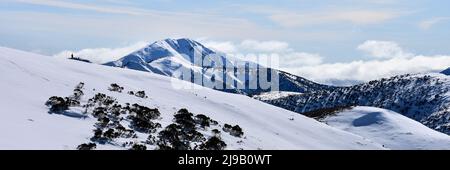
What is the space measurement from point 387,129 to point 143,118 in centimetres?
6535

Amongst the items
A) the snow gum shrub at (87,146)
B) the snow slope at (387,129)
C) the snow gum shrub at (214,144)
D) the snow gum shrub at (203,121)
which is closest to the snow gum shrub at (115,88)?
the snow gum shrub at (203,121)

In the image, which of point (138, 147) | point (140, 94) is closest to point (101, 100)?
point (140, 94)

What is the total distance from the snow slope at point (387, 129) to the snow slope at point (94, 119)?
2324cm

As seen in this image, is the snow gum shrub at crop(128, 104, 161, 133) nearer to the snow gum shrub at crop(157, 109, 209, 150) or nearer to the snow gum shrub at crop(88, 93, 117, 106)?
the snow gum shrub at crop(157, 109, 209, 150)

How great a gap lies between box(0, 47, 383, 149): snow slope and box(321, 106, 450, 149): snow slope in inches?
915

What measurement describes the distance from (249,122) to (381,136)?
138 ft

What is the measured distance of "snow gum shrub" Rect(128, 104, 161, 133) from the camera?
42.4 meters

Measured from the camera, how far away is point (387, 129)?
98.4 m

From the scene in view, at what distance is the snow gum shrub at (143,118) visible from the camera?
42.4 metres

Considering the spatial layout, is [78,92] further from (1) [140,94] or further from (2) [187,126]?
(2) [187,126]

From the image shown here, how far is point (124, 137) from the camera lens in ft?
127
